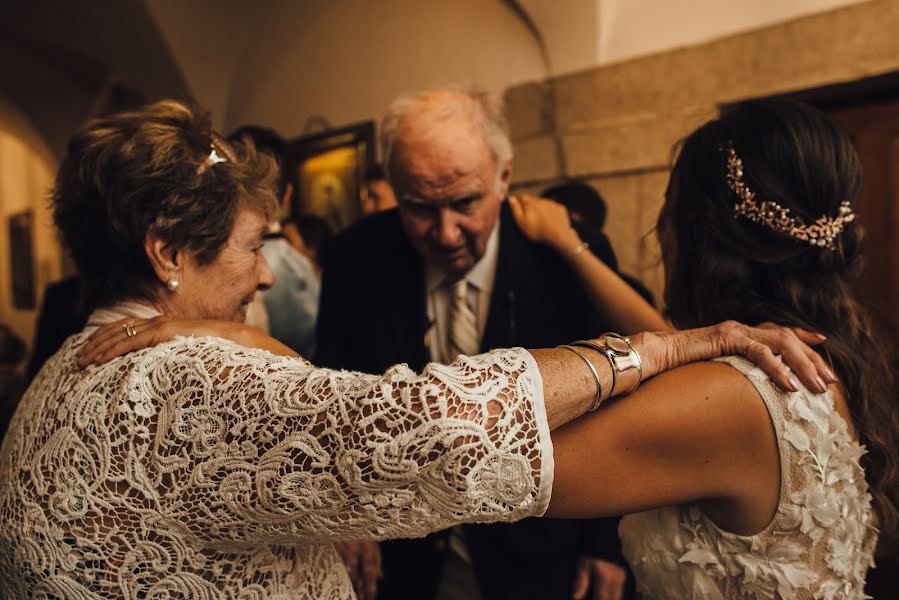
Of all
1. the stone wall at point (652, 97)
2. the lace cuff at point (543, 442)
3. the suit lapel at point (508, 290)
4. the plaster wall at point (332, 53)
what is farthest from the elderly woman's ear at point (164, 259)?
the plaster wall at point (332, 53)

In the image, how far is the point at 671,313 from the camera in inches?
57.8

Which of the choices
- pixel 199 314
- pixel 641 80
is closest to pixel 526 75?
pixel 641 80

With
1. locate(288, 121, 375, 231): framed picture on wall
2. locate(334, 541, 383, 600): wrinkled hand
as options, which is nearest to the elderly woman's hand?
locate(334, 541, 383, 600): wrinkled hand

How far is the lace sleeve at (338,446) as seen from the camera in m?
0.87

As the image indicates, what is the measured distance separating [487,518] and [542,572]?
1.10 meters

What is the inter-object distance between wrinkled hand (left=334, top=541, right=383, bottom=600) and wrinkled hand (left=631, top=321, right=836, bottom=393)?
120 centimetres

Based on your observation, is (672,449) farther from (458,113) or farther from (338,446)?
(458,113)

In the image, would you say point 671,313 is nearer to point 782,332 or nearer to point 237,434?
point 782,332

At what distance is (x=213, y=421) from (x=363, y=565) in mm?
1170

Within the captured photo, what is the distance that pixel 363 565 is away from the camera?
196cm

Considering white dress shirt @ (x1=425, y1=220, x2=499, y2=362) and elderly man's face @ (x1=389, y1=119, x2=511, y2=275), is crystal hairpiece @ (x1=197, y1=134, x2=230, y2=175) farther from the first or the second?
white dress shirt @ (x1=425, y1=220, x2=499, y2=362)

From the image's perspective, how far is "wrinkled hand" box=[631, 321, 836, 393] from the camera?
1.11 m

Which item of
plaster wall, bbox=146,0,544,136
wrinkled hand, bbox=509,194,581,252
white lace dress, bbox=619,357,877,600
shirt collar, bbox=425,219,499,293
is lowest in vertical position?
white lace dress, bbox=619,357,877,600

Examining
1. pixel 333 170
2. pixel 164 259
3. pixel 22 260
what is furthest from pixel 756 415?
pixel 22 260
